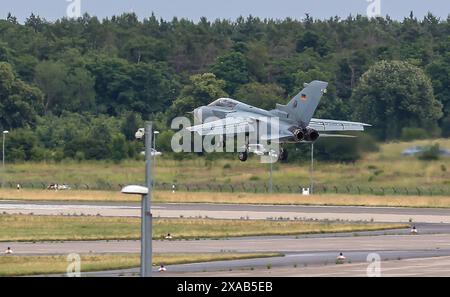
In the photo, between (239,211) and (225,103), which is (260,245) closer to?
(225,103)

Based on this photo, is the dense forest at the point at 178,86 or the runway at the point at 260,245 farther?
the dense forest at the point at 178,86

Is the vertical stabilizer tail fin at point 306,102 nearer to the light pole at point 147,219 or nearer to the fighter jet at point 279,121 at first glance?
the fighter jet at point 279,121

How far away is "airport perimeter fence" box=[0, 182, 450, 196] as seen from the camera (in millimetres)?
114875

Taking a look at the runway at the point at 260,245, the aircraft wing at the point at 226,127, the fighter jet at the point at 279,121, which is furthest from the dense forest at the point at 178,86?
the runway at the point at 260,245

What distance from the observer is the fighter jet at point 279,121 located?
277 ft

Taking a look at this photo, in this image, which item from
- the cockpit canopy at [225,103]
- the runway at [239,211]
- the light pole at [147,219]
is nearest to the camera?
the light pole at [147,219]

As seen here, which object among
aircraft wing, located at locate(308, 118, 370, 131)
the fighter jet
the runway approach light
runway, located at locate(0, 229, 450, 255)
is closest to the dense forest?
aircraft wing, located at locate(308, 118, 370, 131)

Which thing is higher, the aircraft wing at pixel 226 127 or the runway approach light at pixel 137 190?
the aircraft wing at pixel 226 127

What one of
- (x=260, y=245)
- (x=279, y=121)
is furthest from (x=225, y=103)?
(x=260, y=245)

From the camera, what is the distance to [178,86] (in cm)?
16125

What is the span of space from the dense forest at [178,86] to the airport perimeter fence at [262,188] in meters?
3.72

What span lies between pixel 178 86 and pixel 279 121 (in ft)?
250

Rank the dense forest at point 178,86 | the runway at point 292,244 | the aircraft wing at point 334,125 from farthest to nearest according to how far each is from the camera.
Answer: the dense forest at point 178,86
the aircraft wing at point 334,125
the runway at point 292,244

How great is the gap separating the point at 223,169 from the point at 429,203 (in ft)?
79.7
